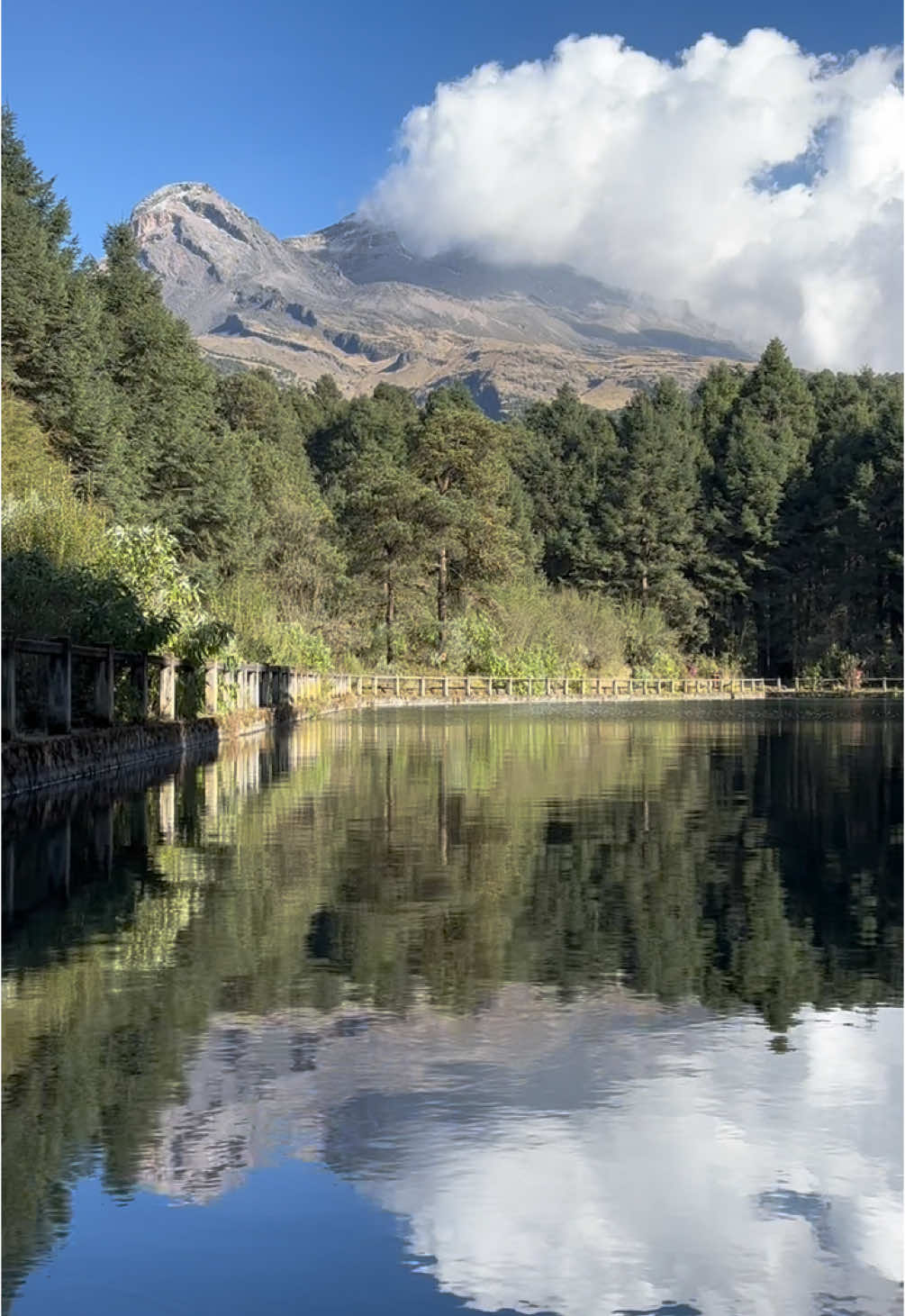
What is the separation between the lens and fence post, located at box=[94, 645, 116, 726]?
77.6 ft

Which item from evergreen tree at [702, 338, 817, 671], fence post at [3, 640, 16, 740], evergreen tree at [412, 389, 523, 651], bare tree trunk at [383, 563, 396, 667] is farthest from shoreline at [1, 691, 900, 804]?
evergreen tree at [702, 338, 817, 671]

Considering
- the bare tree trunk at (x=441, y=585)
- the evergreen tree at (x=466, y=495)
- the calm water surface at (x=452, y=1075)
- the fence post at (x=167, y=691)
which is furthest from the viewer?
the evergreen tree at (x=466, y=495)

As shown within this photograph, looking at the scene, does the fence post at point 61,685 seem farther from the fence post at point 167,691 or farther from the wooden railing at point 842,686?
the wooden railing at point 842,686

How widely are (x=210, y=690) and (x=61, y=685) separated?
40.7ft

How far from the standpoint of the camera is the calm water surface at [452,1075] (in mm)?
4379

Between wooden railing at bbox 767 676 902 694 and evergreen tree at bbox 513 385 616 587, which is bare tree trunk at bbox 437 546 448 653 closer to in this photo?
wooden railing at bbox 767 676 902 694

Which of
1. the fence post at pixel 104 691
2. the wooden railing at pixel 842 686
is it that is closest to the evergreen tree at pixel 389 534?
the wooden railing at pixel 842 686

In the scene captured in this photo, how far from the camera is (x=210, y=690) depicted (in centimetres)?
3341

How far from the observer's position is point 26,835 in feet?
47.0

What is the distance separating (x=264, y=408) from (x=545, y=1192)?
386 ft

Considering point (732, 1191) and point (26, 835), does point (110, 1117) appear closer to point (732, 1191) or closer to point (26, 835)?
point (732, 1191)

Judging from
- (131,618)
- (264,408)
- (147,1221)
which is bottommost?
(147,1221)

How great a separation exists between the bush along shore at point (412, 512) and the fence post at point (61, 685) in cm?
118

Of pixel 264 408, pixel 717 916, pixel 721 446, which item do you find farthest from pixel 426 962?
pixel 721 446
